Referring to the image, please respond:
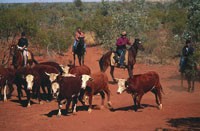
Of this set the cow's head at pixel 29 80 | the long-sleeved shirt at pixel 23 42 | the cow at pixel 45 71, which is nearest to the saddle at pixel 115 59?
the cow at pixel 45 71

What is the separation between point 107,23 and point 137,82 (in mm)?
22035

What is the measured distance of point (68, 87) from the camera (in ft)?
38.2

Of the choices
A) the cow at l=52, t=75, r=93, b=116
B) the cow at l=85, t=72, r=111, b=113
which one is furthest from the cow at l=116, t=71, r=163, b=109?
the cow at l=52, t=75, r=93, b=116

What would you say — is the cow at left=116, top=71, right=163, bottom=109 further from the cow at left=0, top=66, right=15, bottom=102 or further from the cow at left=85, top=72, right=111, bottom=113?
the cow at left=0, top=66, right=15, bottom=102

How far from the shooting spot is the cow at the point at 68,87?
11.4 meters

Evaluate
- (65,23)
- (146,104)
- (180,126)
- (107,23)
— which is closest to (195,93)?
(146,104)

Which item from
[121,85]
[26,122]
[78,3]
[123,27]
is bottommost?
[26,122]

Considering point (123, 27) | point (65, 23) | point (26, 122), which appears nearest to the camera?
point (26, 122)

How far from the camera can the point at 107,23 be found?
1324 inches

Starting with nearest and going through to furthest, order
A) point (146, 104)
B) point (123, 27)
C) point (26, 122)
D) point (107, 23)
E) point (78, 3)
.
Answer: point (26, 122) < point (146, 104) < point (123, 27) < point (107, 23) < point (78, 3)

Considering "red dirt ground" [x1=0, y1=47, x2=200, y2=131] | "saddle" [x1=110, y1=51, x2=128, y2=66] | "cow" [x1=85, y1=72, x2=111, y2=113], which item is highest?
"saddle" [x1=110, y1=51, x2=128, y2=66]

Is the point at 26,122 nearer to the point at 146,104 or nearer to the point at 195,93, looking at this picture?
the point at 146,104

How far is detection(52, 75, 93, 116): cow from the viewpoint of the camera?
11.4 meters

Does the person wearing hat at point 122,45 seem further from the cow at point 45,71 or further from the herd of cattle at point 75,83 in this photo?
the cow at point 45,71
